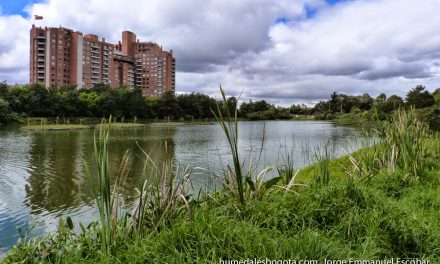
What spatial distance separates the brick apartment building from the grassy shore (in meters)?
63.4

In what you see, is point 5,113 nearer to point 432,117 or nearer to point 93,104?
point 93,104

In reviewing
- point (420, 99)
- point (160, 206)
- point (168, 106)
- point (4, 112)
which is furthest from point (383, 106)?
point (168, 106)

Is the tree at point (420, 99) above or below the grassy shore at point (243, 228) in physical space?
above

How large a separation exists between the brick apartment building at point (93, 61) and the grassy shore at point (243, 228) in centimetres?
6338

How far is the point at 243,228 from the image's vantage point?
7.86 feet

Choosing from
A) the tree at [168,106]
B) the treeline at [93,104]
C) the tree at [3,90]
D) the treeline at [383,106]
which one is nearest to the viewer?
the treeline at [383,106]

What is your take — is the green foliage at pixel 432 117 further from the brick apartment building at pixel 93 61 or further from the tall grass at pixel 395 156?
the brick apartment building at pixel 93 61

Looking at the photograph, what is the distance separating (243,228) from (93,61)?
76757 mm

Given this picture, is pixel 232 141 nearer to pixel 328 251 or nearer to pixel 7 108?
pixel 328 251

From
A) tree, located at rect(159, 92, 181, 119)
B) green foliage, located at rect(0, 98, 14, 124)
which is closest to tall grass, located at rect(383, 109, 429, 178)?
green foliage, located at rect(0, 98, 14, 124)

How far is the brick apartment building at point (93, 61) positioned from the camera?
66.4 meters

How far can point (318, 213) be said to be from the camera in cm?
290

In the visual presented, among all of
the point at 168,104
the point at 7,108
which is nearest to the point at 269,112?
the point at 168,104

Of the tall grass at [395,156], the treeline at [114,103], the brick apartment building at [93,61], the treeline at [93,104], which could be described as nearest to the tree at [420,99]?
the treeline at [114,103]
